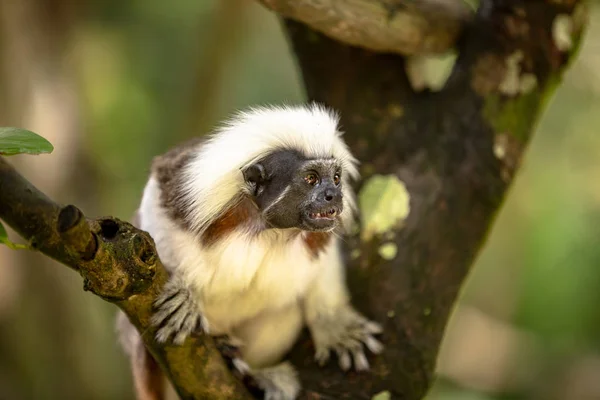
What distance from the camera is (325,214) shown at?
2338 millimetres

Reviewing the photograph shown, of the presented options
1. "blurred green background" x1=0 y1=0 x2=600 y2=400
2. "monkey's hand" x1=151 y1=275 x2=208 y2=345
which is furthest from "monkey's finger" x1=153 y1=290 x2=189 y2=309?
"blurred green background" x1=0 y1=0 x2=600 y2=400

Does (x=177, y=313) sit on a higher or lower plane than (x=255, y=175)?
lower

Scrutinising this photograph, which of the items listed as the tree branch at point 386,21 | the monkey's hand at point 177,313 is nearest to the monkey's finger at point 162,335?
the monkey's hand at point 177,313

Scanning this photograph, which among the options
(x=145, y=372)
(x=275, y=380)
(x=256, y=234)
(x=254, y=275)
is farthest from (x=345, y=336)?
(x=145, y=372)

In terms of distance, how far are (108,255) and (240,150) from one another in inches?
28.3

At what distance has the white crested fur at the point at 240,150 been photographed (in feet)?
7.97

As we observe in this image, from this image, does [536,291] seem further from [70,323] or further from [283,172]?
[283,172]

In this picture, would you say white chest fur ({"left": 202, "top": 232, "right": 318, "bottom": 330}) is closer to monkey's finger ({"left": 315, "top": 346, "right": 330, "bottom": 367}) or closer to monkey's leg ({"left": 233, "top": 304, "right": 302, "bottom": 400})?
monkey's leg ({"left": 233, "top": 304, "right": 302, "bottom": 400})

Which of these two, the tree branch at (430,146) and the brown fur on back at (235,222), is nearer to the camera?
the brown fur on back at (235,222)

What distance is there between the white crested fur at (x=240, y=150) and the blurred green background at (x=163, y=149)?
2.97 meters

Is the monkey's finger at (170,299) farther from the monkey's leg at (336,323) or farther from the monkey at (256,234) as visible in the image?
the monkey's leg at (336,323)

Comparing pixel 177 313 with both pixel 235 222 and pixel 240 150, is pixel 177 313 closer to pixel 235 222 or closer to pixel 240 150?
pixel 235 222

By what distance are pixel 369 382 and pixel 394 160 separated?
91 centimetres

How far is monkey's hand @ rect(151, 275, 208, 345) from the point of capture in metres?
2.24
